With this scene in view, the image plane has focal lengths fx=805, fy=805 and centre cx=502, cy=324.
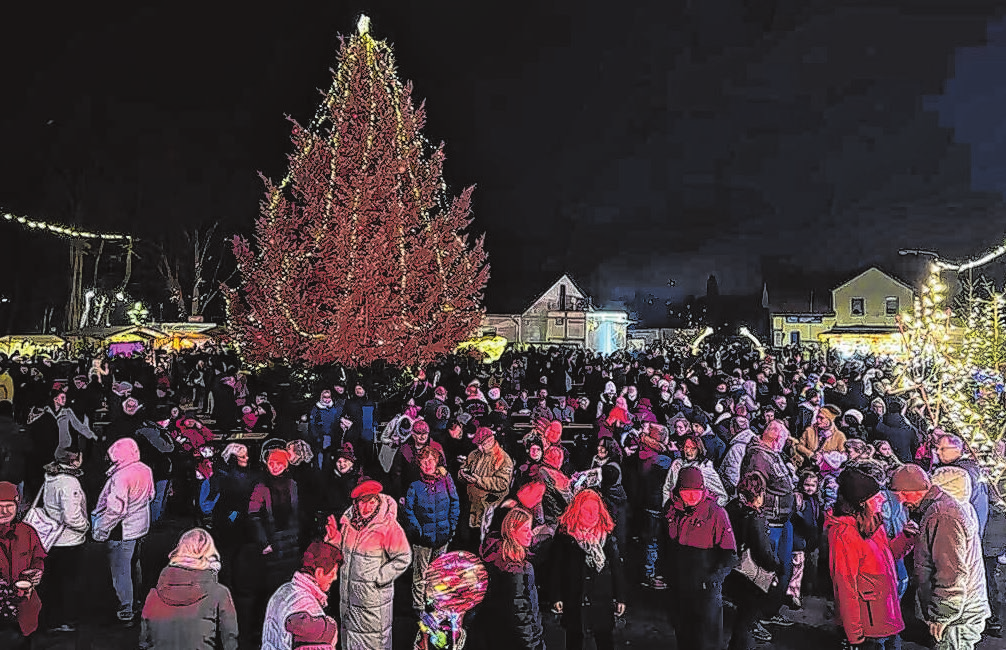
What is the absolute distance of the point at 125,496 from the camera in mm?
6852

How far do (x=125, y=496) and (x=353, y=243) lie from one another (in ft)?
37.3

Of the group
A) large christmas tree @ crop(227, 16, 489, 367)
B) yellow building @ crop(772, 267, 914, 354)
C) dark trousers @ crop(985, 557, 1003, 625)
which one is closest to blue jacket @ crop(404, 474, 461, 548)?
dark trousers @ crop(985, 557, 1003, 625)

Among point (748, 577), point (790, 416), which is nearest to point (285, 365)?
point (790, 416)

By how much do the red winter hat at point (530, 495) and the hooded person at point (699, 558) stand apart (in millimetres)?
975

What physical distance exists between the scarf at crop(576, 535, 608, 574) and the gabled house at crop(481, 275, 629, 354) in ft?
215

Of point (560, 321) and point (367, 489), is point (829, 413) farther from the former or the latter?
point (560, 321)

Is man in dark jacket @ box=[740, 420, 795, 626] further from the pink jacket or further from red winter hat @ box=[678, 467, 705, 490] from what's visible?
the pink jacket

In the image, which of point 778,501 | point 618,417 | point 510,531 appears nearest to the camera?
point 510,531

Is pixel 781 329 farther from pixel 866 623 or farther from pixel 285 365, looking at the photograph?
pixel 866 623

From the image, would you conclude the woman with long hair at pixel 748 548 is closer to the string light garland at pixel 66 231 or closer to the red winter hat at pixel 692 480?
the red winter hat at pixel 692 480

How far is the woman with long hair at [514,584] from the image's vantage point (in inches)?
207

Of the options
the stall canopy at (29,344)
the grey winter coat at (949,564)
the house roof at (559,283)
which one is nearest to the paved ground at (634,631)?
the grey winter coat at (949,564)

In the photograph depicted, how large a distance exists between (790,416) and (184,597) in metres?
11.5

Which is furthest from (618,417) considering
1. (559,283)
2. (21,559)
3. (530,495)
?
(559,283)
